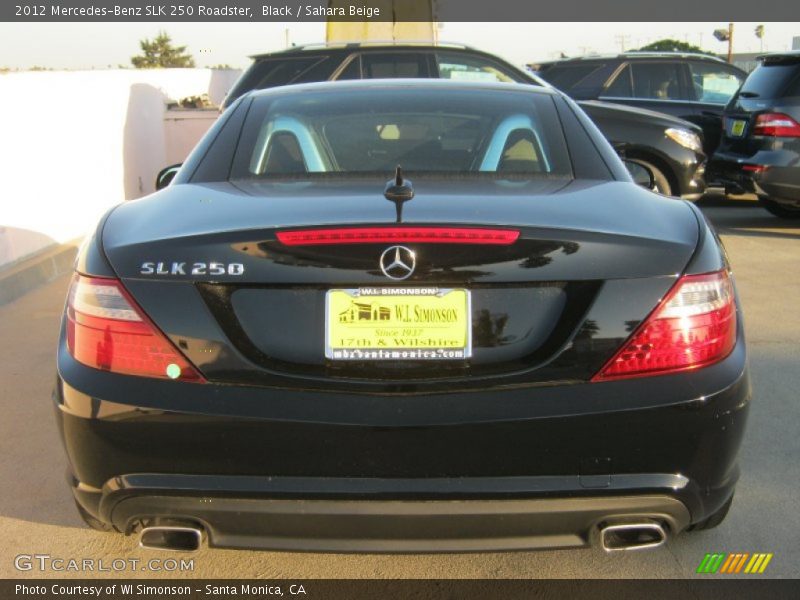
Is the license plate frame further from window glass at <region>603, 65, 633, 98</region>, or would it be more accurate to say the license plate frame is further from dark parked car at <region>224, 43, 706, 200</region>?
window glass at <region>603, 65, 633, 98</region>

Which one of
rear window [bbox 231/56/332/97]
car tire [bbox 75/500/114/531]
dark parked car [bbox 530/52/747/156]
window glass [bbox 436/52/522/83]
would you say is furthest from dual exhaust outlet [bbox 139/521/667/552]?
dark parked car [bbox 530/52/747/156]

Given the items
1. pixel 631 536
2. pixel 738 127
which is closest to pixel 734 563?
pixel 631 536

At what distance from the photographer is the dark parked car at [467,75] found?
29.9ft

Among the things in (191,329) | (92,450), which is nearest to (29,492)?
(92,450)

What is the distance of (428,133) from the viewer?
3.73m

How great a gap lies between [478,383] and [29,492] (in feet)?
7.02

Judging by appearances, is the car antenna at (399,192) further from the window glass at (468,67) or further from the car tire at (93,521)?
the window glass at (468,67)

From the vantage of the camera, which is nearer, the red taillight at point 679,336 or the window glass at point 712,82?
the red taillight at point 679,336

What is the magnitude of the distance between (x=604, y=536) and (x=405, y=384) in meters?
0.65

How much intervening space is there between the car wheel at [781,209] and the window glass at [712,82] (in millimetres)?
1959

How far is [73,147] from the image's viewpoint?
873 centimetres

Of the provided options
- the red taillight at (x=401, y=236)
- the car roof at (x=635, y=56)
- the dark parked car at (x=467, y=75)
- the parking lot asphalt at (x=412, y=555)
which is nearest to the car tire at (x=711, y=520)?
the parking lot asphalt at (x=412, y=555)

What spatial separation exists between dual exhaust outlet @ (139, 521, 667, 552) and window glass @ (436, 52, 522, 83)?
7255 mm

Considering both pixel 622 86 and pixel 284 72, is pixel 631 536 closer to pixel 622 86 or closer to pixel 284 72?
pixel 284 72
